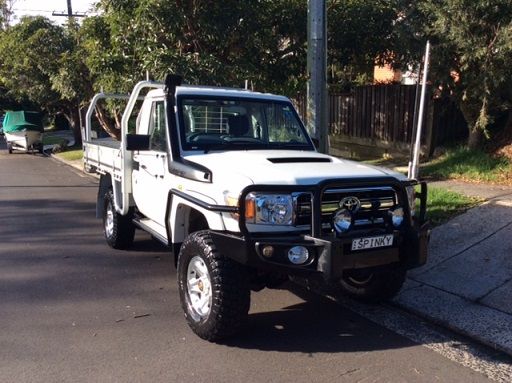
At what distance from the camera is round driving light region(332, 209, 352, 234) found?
4.29 meters

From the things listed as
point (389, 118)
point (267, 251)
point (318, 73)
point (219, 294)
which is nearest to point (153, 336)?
point (219, 294)

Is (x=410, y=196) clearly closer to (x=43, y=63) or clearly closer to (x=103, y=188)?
(x=103, y=188)

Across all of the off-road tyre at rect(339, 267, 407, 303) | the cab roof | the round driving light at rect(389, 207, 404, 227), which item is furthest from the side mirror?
the round driving light at rect(389, 207, 404, 227)

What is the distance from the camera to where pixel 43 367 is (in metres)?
3.97

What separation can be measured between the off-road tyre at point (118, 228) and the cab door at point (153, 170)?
886mm

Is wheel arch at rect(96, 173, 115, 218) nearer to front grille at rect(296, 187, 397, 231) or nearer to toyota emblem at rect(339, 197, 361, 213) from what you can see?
front grille at rect(296, 187, 397, 231)

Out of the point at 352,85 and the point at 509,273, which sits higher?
the point at 352,85

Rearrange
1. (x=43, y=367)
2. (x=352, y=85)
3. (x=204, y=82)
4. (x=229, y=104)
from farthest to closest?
(x=352, y=85), (x=204, y=82), (x=229, y=104), (x=43, y=367)

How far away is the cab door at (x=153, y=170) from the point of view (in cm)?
541

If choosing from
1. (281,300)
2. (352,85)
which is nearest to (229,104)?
(281,300)

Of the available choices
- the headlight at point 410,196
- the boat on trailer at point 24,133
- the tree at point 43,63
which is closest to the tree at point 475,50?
the headlight at point 410,196

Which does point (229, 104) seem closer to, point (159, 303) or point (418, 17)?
point (159, 303)

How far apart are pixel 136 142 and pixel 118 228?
79.1 inches

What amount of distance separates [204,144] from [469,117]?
6.27 metres
